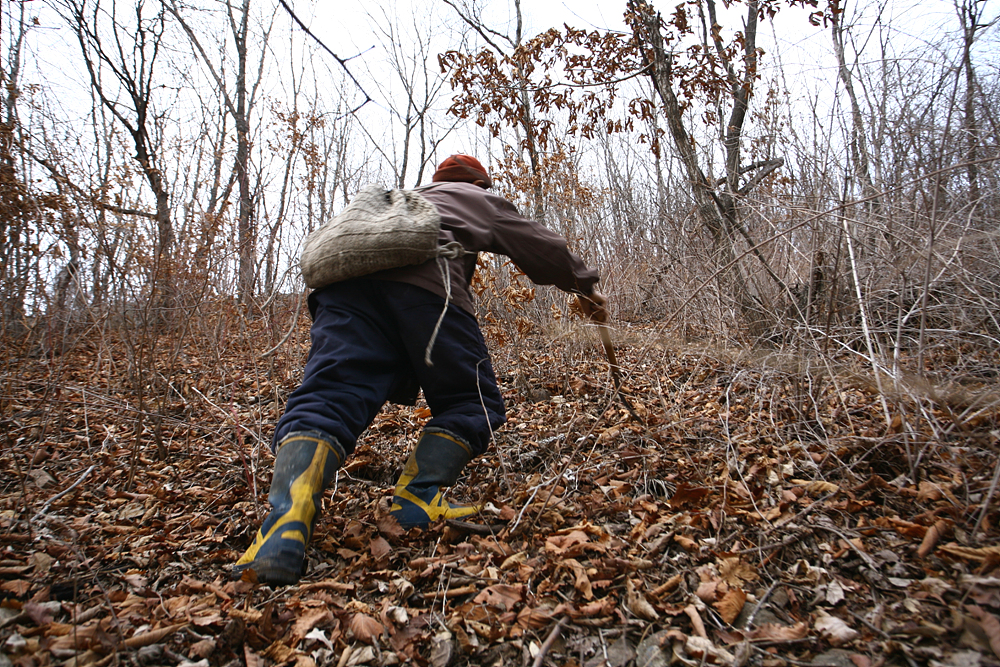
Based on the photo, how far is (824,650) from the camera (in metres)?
1.08

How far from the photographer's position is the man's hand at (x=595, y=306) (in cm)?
221

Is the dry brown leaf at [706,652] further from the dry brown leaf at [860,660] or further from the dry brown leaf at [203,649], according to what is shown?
the dry brown leaf at [203,649]

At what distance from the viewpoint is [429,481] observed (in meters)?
1.74

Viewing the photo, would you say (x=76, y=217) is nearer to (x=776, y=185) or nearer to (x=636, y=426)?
(x=636, y=426)

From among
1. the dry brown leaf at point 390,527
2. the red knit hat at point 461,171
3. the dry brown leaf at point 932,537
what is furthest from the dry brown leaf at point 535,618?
the red knit hat at point 461,171

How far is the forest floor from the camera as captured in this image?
1.16 m

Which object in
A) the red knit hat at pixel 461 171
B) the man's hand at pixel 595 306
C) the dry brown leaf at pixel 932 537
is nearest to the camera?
the dry brown leaf at pixel 932 537

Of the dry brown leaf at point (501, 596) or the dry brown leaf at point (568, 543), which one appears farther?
the dry brown leaf at point (568, 543)

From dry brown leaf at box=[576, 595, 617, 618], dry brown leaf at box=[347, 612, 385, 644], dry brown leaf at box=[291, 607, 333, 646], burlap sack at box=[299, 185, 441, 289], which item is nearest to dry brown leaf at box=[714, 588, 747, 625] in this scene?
dry brown leaf at box=[576, 595, 617, 618]

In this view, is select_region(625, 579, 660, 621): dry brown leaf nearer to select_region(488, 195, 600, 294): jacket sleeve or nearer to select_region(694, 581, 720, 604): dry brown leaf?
select_region(694, 581, 720, 604): dry brown leaf

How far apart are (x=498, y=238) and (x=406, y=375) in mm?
661

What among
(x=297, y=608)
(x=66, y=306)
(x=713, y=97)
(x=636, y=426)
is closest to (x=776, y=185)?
(x=713, y=97)

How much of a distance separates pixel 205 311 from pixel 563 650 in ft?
10.8

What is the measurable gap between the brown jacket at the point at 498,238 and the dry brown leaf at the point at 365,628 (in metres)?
1.05
